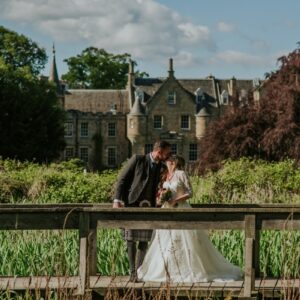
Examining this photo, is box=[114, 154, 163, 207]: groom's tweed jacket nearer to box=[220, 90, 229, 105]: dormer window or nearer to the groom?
the groom

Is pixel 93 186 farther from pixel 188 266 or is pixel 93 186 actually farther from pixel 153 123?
pixel 153 123

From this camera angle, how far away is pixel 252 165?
24250 mm

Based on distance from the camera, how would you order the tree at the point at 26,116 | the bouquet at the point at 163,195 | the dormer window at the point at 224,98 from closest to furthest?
the bouquet at the point at 163,195 < the tree at the point at 26,116 < the dormer window at the point at 224,98

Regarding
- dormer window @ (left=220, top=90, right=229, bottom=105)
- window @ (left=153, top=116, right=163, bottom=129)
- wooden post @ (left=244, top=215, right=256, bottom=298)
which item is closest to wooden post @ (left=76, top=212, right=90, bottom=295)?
→ wooden post @ (left=244, top=215, right=256, bottom=298)

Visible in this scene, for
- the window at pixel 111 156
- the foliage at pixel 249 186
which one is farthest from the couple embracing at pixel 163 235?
the window at pixel 111 156

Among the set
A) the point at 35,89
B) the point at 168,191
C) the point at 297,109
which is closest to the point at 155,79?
the point at 35,89

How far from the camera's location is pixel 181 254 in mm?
9188

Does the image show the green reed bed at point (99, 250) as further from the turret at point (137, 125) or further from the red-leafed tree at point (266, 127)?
the turret at point (137, 125)

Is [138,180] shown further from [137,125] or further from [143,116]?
[137,125]

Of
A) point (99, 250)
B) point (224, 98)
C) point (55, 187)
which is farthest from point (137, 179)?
point (224, 98)

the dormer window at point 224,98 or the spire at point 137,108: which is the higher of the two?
the dormer window at point 224,98

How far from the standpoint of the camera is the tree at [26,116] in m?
53.7

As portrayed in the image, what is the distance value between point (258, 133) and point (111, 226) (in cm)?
3843

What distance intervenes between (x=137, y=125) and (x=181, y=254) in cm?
7203
